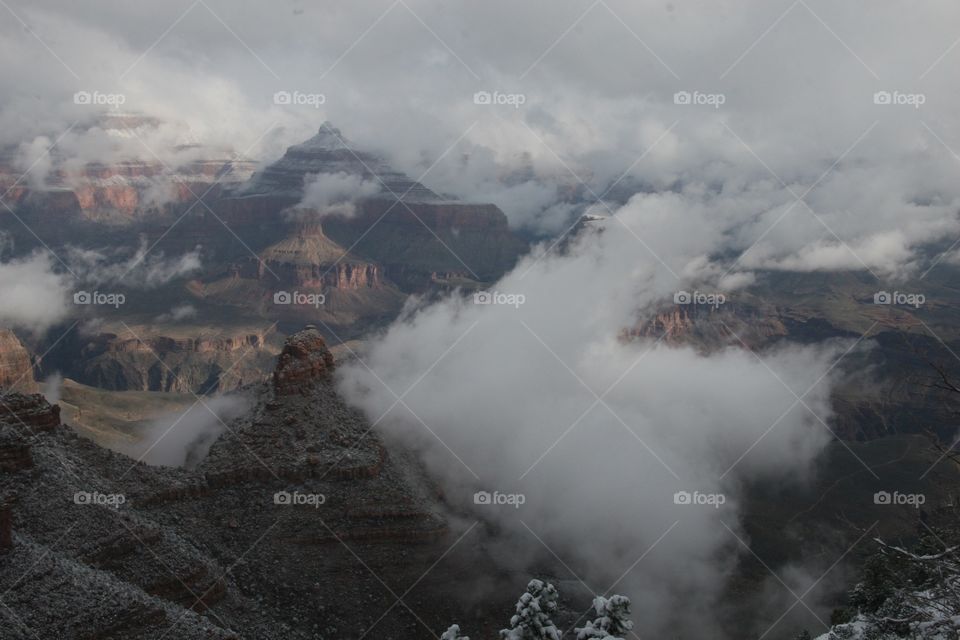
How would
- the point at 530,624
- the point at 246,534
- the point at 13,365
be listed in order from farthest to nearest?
1. the point at 13,365
2. the point at 246,534
3. the point at 530,624

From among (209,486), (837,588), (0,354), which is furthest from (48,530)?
(837,588)

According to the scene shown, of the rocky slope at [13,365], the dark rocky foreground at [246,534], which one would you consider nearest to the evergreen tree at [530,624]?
the dark rocky foreground at [246,534]

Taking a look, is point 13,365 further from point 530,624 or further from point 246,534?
point 530,624

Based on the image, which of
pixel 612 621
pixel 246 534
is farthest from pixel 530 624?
pixel 246 534

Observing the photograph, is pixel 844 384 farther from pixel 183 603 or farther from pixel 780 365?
pixel 183 603

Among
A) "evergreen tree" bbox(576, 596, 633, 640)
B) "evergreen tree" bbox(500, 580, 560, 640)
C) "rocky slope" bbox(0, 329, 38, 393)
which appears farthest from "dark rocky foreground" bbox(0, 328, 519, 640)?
"rocky slope" bbox(0, 329, 38, 393)

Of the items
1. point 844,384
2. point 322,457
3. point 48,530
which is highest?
point 844,384

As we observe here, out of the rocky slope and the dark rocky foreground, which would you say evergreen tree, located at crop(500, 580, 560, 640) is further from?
the rocky slope

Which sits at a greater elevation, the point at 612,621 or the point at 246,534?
the point at 246,534
